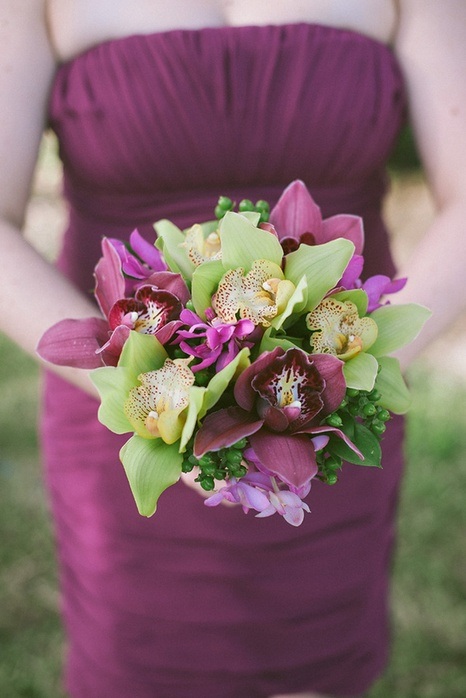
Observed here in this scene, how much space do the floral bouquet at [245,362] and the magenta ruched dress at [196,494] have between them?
1.56 feet

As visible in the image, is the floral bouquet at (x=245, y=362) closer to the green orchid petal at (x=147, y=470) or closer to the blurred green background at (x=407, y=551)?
the green orchid petal at (x=147, y=470)

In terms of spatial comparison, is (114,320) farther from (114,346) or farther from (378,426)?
(378,426)

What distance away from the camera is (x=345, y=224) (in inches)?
40.9

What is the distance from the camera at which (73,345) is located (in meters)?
0.98

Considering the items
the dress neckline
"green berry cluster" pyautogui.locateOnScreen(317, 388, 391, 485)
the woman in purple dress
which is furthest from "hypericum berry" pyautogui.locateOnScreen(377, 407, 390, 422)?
the dress neckline

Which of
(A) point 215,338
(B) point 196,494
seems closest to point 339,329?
(A) point 215,338

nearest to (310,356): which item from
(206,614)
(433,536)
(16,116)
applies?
(16,116)

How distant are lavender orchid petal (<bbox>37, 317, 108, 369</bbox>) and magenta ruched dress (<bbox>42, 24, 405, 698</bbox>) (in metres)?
0.51

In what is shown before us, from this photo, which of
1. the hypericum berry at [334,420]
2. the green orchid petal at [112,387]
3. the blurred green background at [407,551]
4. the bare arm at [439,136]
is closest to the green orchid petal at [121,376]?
the green orchid petal at [112,387]

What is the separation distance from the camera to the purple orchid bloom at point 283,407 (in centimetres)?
86

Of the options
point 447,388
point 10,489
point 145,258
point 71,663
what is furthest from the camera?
point 447,388

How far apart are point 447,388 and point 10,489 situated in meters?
1.88

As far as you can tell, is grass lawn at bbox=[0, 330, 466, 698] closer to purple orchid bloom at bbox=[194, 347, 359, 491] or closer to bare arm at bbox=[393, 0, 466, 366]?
bare arm at bbox=[393, 0, 466, 366]

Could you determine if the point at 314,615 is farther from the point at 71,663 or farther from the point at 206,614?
the point at 71,663
